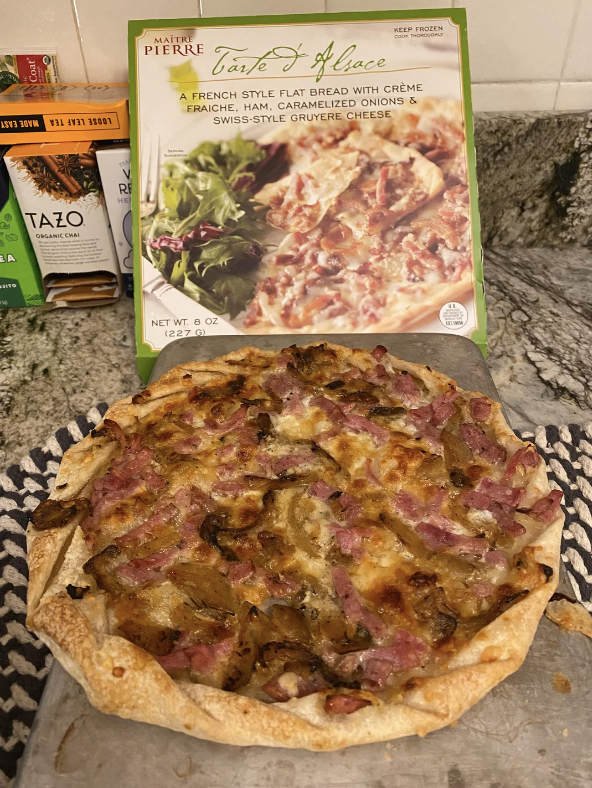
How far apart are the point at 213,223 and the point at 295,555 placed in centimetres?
162

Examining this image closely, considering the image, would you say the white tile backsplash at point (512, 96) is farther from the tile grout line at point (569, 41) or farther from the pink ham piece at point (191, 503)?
the pink ham piece at point (191, 503)

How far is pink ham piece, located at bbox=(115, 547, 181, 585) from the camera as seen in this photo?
168 centimetres

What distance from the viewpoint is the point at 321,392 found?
2240 mm

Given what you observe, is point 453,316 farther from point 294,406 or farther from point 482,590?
point 482,590

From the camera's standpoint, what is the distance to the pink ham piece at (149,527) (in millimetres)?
1771

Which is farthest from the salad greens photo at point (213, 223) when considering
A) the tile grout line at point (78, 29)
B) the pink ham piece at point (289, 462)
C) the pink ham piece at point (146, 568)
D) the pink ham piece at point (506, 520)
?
the pink ham piece at point (506, 520)

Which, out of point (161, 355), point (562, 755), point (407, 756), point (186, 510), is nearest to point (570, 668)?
point (562, 755)

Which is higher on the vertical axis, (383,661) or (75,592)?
(75,592)

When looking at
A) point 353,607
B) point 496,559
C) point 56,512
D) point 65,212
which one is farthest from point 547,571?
point 65,212

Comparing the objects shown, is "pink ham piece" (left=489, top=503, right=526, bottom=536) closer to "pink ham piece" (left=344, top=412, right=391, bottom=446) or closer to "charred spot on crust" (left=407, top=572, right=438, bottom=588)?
"charred spot on crust" (left=407, top=572, right=438, bottom=588)

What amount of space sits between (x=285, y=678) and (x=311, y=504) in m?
0.51

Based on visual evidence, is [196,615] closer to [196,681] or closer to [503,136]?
[196,681]

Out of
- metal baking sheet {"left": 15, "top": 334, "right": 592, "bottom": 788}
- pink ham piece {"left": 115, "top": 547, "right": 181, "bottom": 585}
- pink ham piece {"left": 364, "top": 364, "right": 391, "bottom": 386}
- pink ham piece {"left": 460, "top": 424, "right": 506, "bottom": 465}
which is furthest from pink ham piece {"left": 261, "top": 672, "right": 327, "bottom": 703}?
pink ham piece {"left": 364, "top": 364, "right": 391, "bottom": 386}

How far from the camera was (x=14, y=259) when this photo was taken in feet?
10.4
